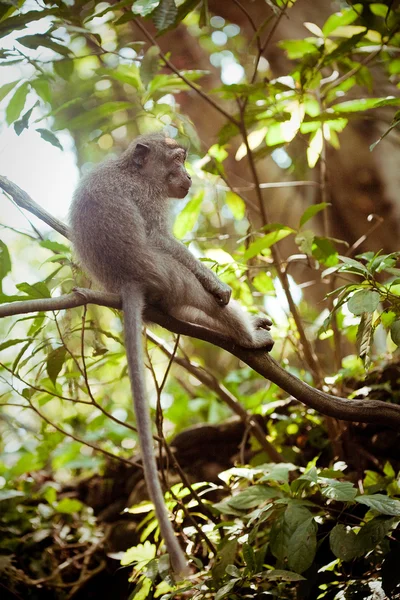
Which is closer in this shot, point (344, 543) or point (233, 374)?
point (344, 543)

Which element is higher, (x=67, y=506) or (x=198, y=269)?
(x=198, y=269)

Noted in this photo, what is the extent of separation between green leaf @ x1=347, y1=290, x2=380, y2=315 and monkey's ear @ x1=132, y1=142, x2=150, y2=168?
1860 mm

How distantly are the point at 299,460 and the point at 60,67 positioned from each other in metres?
3.37

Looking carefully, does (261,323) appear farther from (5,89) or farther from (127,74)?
(5,89)

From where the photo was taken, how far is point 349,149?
5957 mm

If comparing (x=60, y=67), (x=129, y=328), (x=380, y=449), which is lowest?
(x=380, y=449)

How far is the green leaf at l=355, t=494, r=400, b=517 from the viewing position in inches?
94.2

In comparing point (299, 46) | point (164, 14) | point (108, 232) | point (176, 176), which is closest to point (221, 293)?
point (108, 232)

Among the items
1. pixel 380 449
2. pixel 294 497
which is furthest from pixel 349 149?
→ pixel 294 497

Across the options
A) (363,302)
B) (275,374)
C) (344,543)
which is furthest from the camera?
(275,374)

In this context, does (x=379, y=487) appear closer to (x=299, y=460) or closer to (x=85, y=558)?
(x=299, y=460)

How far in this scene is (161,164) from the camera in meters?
3.76

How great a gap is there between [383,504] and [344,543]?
29cm

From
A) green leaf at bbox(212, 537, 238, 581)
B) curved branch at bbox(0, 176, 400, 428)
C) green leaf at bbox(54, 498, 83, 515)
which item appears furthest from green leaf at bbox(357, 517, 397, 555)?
green leaf at bbox(54, 498, 83, 515)
